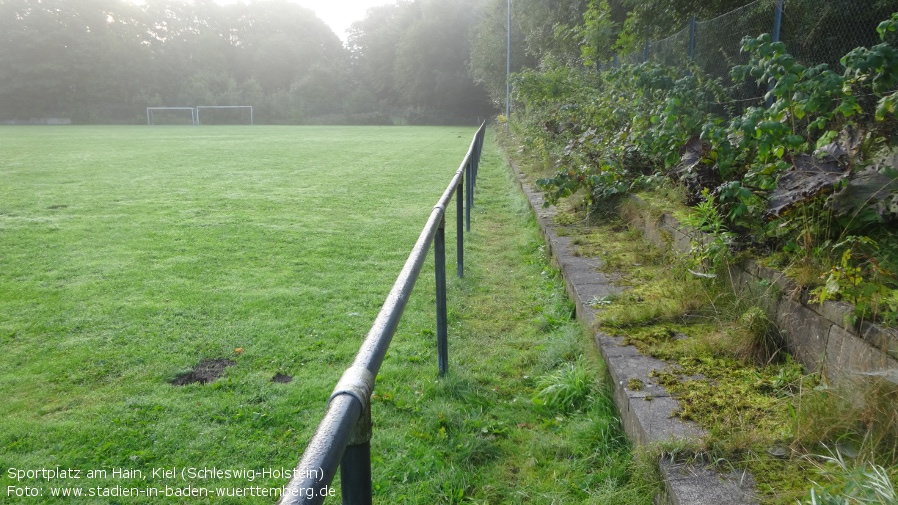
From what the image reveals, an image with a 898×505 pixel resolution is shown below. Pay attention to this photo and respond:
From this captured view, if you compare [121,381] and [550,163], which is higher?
[550,163]

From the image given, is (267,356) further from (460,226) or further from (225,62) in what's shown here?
(225,62)

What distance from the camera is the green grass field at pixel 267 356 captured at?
253 centimetres

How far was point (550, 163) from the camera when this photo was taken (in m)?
9.75

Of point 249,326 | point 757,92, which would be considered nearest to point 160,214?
point 249,326

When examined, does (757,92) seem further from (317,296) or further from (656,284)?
(317,296)

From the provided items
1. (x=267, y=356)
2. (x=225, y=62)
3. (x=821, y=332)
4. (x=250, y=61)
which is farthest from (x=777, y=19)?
(x=250, y=61)

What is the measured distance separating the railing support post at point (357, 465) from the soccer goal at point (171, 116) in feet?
169

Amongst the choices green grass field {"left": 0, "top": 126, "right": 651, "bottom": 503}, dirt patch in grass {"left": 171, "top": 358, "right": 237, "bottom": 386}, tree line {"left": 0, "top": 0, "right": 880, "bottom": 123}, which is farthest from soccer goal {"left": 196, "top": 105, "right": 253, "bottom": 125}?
dirt patch in grass {"left": 171, "top": 358, "right": 237, "bottom": 386}

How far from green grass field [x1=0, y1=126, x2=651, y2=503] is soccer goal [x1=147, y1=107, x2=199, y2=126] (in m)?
43.8

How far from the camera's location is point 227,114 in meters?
51.8

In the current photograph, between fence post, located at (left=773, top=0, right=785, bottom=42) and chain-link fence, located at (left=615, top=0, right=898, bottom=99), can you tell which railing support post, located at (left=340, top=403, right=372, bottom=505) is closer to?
chain-link fence, located at (left=615, top=0, right=898, bottom=99)

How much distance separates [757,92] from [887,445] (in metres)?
5.14

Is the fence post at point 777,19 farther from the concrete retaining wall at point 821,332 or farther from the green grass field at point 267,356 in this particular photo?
the concrete retaining wall at point 821,332

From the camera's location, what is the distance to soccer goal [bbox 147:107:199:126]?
47750 mm
